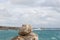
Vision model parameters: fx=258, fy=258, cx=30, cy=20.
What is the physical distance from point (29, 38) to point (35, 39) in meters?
0.37

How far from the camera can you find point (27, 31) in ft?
47.8

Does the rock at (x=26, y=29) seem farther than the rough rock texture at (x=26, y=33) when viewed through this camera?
Yes

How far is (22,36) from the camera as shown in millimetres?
14461

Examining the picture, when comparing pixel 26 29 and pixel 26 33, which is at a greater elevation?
pixel 26 29

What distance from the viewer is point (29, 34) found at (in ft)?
48.0

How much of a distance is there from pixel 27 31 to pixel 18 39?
2.48 ft

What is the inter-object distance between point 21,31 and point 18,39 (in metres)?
0.65

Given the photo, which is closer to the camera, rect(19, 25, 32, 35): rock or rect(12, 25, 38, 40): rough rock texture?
rect(12, 25, 38, 40): rough rock texture

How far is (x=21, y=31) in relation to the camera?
14.6m

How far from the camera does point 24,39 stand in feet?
46.8

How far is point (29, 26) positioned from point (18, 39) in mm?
999

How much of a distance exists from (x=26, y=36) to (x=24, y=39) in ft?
0.96

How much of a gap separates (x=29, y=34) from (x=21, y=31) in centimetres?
49

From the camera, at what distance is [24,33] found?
1454cm
